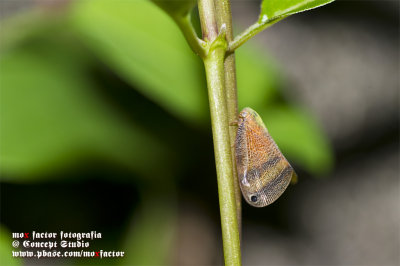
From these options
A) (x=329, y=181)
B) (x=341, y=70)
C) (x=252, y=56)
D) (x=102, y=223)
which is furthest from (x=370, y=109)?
(x=102, y=223)

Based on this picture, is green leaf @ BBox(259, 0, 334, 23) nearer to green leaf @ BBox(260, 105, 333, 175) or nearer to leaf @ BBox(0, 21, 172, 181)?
green leaf @ BBox(260, 105, 333, 175)

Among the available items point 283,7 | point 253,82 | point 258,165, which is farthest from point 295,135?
point 283,7

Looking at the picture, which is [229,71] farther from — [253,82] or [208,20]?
[253,82]

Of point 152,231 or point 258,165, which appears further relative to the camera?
point 152,231

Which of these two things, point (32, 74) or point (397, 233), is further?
point (397, 233)

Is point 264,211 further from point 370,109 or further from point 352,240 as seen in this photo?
point 370,109

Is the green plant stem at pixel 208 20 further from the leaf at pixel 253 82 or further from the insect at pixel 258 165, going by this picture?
the leaf at pixel 253 82
